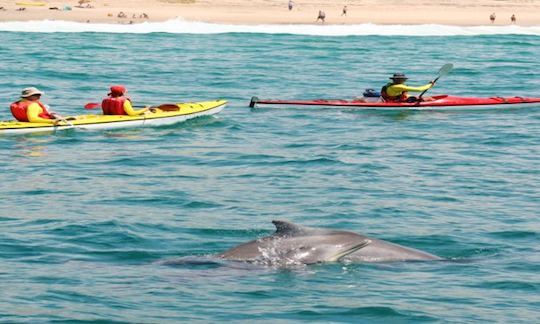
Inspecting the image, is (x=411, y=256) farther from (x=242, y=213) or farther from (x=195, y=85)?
(x=195, y=85)

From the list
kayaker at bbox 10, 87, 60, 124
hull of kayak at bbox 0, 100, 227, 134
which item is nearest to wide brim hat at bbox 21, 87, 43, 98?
kayaker at bbox 10, 87, 60, 124

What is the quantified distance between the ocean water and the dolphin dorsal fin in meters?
0.49

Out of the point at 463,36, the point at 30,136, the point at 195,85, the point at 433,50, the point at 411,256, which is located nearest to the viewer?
the point at 411,256

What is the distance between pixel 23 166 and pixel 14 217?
15.8ft

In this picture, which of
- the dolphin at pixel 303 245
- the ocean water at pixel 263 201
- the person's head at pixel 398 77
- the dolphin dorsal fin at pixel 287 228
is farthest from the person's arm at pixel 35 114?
the dolphin dorsal fin at pixel 287 228

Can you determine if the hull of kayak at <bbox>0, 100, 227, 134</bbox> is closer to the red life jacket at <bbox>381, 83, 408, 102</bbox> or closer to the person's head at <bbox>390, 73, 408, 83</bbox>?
the red life jacket at <bbox>381, 83, 408, 102</bbox>

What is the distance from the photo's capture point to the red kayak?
29.3m

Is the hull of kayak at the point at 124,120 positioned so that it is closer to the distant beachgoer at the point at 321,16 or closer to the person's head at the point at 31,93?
the person's head at the point at 31,93

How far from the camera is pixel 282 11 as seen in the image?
71625 mm

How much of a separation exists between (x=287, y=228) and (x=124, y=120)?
14.0m

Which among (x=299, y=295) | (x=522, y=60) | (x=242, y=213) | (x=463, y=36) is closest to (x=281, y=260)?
(x=299, y=295)

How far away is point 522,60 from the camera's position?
4572 cm

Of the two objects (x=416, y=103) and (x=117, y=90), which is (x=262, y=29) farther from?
(x=117, y=90)

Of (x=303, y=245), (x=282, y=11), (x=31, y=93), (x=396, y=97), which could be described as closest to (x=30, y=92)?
(x=31, y=93)
